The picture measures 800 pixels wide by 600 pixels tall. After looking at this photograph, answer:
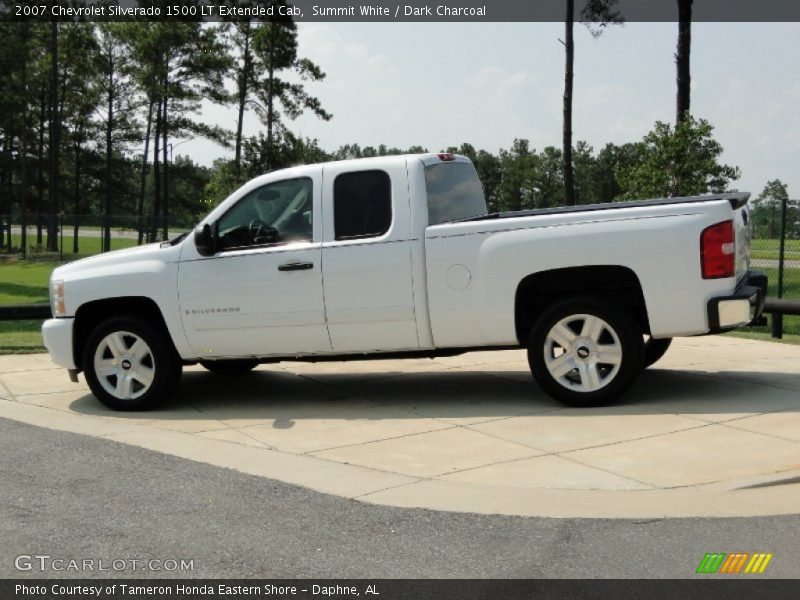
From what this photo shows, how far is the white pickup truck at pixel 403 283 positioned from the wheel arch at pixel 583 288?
0.5 inches

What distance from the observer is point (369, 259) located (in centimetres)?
866

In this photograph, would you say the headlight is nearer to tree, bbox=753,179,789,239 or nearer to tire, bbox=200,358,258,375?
tire, bbox=200,358,258,375

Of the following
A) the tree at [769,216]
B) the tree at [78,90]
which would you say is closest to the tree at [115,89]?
the tree at [78,90]

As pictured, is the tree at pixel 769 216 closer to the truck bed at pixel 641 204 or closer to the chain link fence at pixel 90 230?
the truck bed at pixel 641 204

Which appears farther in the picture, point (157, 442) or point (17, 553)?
point (157, 442)

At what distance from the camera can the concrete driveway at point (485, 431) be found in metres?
6.04

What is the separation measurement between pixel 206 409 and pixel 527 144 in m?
109

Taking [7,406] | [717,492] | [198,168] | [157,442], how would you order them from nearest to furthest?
1. [717,492]
2. [157,442]
3. [7,406]
4. [198,168]

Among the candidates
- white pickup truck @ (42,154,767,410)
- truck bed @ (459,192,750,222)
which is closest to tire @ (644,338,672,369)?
white pickup truck @ (42,154,767,410)

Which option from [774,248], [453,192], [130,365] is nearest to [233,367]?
[130,365]

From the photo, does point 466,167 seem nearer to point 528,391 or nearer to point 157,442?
point 528,391

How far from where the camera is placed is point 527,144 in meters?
116

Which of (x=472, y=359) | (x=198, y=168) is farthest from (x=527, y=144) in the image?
(x=472, y=359)

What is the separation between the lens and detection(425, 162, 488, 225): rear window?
29.2 ft
